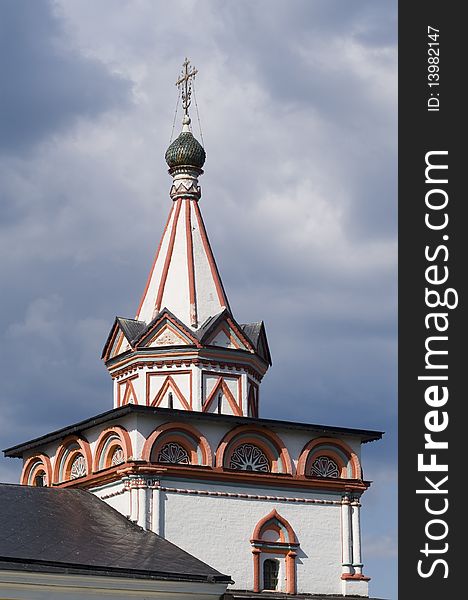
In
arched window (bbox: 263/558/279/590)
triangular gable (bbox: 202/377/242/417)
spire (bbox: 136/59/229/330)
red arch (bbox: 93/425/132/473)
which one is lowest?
arched window (bbox: 263/558/279/590)

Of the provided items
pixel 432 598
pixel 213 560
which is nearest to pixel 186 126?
pixel 213 560

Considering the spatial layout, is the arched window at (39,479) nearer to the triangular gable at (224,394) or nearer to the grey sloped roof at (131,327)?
the grey sloped roof at (131,327)

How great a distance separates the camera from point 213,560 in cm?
2159

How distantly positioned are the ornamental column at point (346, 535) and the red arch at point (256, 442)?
1352mm

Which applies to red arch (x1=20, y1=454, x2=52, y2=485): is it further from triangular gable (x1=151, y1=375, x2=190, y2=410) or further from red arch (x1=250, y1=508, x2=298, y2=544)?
red arch (x1=250, y1=508, x2=298, y2=544)

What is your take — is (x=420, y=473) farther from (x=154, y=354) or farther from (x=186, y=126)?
(x=186, y=126)

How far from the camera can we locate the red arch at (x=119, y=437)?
70.7 feet

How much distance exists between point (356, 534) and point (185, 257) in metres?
6.62

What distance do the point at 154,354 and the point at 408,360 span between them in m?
8.96

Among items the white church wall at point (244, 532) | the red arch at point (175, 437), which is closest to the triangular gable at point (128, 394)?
the red arch at point (175, 437)

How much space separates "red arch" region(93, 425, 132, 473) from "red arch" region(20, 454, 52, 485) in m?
1.84

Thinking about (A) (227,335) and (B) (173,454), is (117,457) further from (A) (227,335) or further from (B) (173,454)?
(A) (227,335)

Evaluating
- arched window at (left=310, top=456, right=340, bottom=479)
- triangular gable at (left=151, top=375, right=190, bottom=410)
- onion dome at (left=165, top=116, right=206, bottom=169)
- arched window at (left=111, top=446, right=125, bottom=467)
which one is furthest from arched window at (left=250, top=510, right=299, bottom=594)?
onion dome at (left=165, top=116, right=206, bottom=169)

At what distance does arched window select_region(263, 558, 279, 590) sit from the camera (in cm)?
2211
